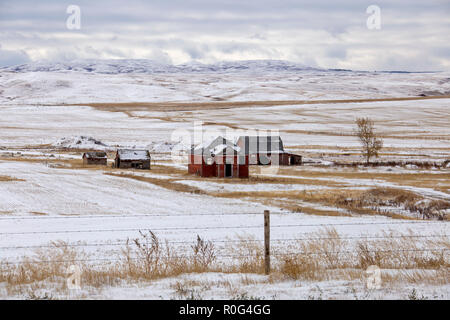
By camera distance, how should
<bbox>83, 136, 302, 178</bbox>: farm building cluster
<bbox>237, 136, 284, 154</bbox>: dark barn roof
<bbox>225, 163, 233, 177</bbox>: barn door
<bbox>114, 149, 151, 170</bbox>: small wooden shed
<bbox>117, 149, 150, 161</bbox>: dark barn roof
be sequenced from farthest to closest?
<bbox>237, 136, 284, 154</bbox>: dark barn roof < <bbox>117, 149, 150, 161</bbox>: dark barn roof < <bbox>114, 149, 151, 170</bbox>: small wooden shed < <bbox>225, 163, 233, 177</bbox>: barn door < <bbox>83, 136, 302, 178</bbox>: farm building cluster

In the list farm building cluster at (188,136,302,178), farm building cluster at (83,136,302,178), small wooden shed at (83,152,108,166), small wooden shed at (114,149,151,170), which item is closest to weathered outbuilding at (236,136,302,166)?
farm building cluster at (83,136,302,178)

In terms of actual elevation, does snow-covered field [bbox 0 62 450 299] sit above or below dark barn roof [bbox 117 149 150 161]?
below

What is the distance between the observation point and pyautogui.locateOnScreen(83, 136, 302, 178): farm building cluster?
50.0m

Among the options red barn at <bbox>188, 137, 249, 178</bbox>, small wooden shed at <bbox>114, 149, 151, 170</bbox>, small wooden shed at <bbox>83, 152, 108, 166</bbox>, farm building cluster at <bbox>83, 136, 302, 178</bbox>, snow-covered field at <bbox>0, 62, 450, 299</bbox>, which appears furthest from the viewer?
small wooden shed at <bbox>83, 152, 108, 166</bbox>

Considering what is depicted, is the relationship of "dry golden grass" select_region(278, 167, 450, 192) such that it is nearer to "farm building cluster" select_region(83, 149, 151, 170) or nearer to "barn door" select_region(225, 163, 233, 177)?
"barn door" select_region(225, 163, 233, 177)

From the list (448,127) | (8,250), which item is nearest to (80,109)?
(448,127)

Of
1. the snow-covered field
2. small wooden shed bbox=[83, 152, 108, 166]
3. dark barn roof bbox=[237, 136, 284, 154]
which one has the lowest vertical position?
the snow-covered field

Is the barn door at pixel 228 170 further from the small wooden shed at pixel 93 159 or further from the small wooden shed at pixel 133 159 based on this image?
the small wooden shed at pixel 93 159

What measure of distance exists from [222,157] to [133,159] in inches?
494

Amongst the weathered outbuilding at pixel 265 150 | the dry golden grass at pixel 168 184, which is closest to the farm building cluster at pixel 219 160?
the dry golden grass at pixel 168 184

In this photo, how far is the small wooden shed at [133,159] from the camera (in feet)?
190

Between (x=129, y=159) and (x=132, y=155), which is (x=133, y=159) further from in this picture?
(x=132, y=155)

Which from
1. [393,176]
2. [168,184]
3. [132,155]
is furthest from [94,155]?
[393,176]
